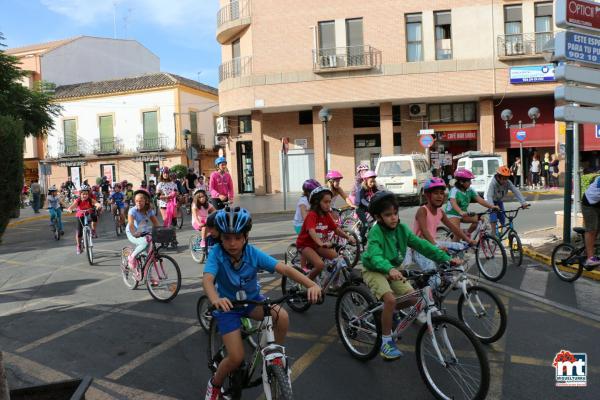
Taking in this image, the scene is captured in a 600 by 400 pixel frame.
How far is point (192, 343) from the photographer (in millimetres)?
5309

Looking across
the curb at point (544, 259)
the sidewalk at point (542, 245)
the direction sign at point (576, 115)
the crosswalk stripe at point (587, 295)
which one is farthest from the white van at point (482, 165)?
the crosswalk stripe at point (587, 295)

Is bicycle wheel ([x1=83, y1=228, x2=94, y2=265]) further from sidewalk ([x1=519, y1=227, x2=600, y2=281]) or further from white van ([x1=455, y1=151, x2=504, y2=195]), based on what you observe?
white van ([x1=455, y1=151, x2=504, y2=195])

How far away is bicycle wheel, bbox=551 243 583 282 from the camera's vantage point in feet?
23.8

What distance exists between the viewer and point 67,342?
5562 millimetres

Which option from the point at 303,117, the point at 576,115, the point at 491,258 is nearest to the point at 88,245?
the point at 491,258

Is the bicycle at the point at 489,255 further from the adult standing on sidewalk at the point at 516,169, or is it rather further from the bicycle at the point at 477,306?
the adult standing on sidewalk at the point at 516,169

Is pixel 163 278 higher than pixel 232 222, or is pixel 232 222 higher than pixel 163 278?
pixel 232 222

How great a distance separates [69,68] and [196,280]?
1694 inches

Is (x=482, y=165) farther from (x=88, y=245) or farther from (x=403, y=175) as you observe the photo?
(x=88, y=245)

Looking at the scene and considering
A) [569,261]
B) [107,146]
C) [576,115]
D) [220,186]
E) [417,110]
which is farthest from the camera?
[107,146]

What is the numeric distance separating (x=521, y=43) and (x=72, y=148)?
34124 millimetres

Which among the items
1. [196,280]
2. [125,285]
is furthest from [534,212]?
[125,285]

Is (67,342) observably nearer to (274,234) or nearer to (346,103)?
(274,234)

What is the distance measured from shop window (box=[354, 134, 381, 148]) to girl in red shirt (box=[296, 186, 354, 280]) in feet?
76.9
